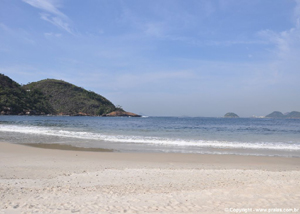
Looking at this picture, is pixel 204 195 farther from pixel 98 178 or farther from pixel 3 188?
pixel 3 188

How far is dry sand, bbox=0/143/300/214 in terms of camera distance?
15.8ft

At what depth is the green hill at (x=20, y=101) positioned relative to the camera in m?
97.2

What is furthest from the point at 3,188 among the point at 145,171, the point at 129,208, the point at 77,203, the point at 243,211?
the point at 243,211

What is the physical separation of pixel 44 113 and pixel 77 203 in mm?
116237

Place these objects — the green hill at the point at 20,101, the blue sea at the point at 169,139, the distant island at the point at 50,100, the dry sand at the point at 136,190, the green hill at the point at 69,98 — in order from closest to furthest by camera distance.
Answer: the dry sand at the point at 136,190
the blue sea at the point at 169,139
the green hill at the point at 20,101
the distant island at the point at 50,100
the green hill at the point at 69,98

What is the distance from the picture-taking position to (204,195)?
5648 mm

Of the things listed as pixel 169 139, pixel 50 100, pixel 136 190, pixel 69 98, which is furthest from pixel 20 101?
pixel 136 190

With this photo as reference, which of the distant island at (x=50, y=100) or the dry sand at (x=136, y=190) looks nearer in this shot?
the dry sand at (x=136, y=190)

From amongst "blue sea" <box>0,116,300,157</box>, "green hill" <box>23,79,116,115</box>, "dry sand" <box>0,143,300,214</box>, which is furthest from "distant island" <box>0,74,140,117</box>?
"dry sand" <box>0,143,300,214</box>

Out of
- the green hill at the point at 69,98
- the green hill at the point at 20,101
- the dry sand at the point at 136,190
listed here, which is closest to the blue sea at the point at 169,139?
the dry sand at the point at 136,190

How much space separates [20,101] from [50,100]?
23.5 m

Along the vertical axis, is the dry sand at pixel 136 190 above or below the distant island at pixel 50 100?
below

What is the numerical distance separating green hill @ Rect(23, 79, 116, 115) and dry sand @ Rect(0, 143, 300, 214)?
389 feet

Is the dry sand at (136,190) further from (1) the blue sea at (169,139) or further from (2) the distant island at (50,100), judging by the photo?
(2) the distant island at (50,100)
